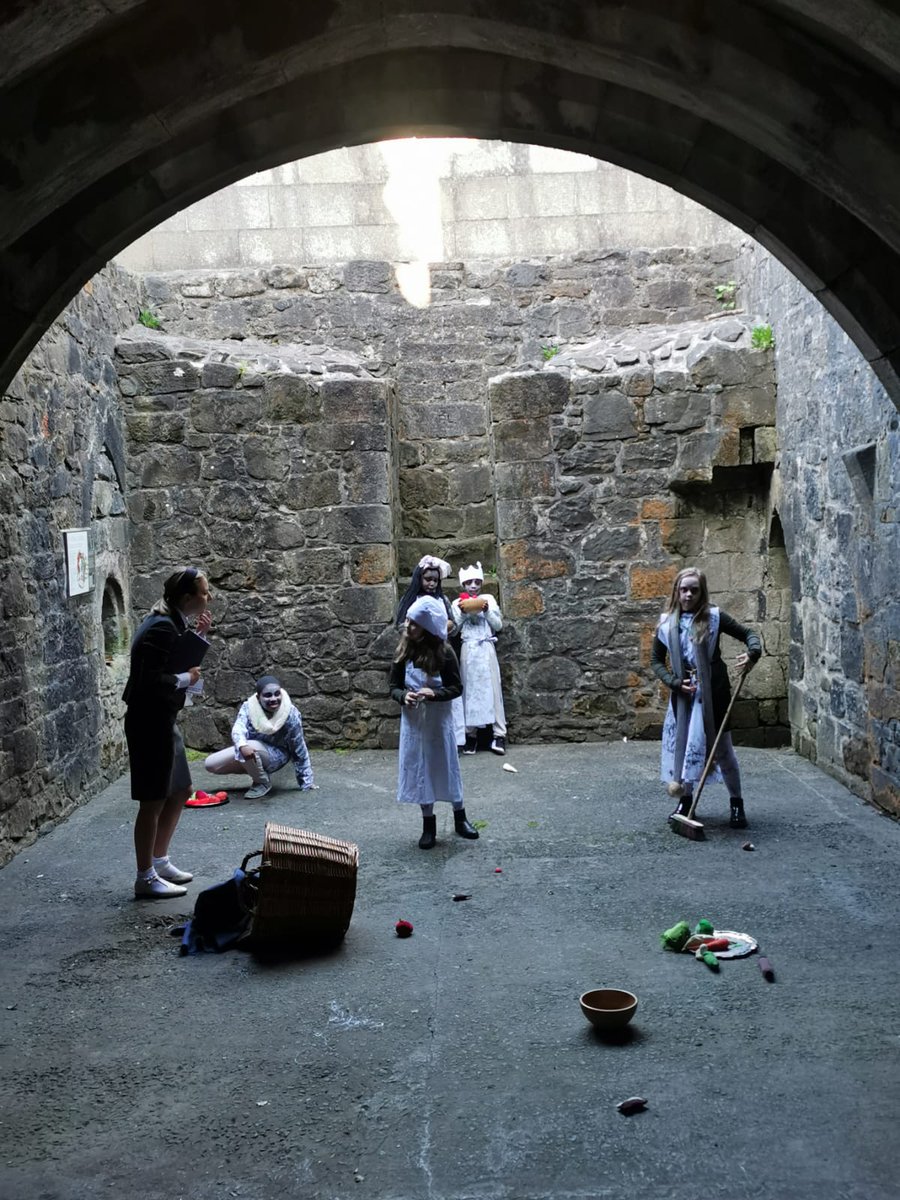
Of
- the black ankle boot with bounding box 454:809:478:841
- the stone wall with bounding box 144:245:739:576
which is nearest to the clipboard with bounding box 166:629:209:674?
the black ankle boot with bounding box 454:809:478:841

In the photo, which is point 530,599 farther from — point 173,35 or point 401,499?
point 173,35

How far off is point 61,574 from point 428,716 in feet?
9.42

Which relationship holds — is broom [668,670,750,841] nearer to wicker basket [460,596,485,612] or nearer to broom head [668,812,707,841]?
broom head [668,812,707,841]

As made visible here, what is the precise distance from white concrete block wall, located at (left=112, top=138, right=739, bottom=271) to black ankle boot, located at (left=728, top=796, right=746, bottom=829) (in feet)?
19.2

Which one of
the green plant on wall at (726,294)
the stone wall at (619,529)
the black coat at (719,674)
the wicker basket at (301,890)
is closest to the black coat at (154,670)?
the wicker basket at (301,890)

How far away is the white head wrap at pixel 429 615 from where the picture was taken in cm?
703

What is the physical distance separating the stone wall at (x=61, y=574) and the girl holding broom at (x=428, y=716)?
2299 millimetres

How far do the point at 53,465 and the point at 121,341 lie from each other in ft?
7.34

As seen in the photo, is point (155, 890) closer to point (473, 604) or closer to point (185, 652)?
point (185, 652)

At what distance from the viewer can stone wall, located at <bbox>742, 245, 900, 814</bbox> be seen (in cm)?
713

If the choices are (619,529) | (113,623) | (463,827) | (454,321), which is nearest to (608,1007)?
(463,827)

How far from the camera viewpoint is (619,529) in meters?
10.0

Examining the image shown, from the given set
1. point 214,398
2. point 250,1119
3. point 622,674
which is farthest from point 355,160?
point 250,1119

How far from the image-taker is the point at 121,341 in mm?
9922
